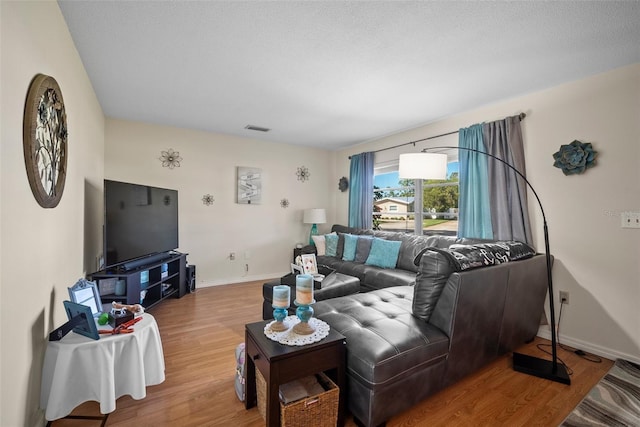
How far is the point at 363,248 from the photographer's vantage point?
396cm

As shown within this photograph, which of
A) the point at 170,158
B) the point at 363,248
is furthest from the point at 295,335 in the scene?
the point at 170,158

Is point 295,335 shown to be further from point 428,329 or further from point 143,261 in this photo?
point 143,261

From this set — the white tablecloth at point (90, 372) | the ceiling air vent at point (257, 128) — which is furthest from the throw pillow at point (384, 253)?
the white tablecloth at point (90, 372)

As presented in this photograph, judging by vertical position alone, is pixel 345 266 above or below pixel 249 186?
below

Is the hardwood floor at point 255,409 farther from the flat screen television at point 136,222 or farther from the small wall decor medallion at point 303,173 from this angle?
→ the small wall decor medallion at point 303,173

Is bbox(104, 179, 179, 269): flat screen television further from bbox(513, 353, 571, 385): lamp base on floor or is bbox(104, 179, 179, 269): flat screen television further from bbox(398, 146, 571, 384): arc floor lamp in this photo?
bbox(513, 353, 571, 385): lamp base on floor

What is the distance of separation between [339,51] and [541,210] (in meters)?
2.03

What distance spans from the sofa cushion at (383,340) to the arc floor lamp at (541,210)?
0.93 m

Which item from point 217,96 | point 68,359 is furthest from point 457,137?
point 68,359

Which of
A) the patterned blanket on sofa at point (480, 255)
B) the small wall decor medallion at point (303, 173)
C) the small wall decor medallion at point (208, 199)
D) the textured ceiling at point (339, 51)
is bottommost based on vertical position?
the patterned blanket on sofa at point (480, 255)

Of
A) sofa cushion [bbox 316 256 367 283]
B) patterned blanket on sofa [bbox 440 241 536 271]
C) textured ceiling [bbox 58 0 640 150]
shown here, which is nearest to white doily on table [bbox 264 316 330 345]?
patterned blanket on sofa [bbox 440 241 536 271]

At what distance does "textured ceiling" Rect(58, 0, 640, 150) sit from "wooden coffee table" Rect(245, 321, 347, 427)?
1.85 meters

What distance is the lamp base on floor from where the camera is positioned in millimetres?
1950

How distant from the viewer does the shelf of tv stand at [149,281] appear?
2.62 metres
